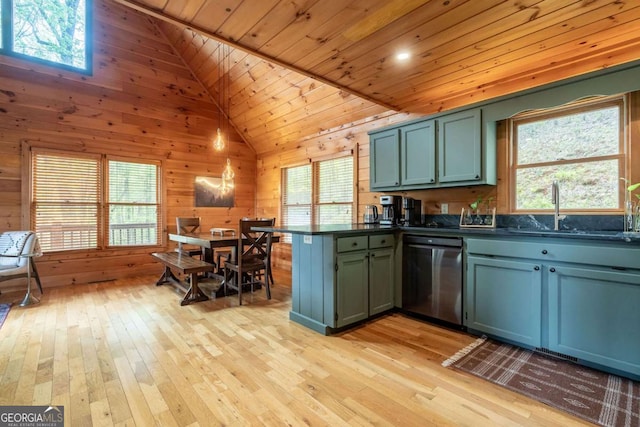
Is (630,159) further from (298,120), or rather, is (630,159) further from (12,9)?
(12,9)

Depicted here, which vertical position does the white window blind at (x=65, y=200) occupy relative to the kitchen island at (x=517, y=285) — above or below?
above

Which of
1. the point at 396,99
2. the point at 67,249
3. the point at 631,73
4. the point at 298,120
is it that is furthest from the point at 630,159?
the point at 67,249

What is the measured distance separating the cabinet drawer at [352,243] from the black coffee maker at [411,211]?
2.91 ft

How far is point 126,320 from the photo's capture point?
3100mm

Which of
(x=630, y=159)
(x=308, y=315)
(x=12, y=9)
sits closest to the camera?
(x=630, y=159)

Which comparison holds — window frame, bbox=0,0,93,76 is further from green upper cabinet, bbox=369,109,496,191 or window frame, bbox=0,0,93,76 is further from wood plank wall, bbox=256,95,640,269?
green upper cabinet, bbox=369,109,496,191

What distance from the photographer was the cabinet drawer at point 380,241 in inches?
119

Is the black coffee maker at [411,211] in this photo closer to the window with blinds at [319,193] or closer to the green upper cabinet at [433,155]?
the green upper cabinet at [433,155]

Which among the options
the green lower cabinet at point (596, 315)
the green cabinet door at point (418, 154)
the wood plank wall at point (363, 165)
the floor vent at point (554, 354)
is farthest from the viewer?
the green cabinet door at point (418, 154)

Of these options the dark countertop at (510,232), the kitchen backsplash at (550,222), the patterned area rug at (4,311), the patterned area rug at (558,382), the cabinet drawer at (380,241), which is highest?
the kitchen backsplash at (550,222)

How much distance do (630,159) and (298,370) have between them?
3088 millimetres

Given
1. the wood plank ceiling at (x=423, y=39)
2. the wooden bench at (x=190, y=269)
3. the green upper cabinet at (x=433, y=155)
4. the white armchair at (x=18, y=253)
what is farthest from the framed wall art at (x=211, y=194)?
the wood plank ceiling at (x=423, y=39)

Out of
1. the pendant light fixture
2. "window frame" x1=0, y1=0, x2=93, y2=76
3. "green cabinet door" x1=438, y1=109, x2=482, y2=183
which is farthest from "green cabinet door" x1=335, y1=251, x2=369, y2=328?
"window frame" x1=0, y1=0, x2=93, y2=76

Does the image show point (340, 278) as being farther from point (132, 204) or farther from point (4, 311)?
point (132, 204)
